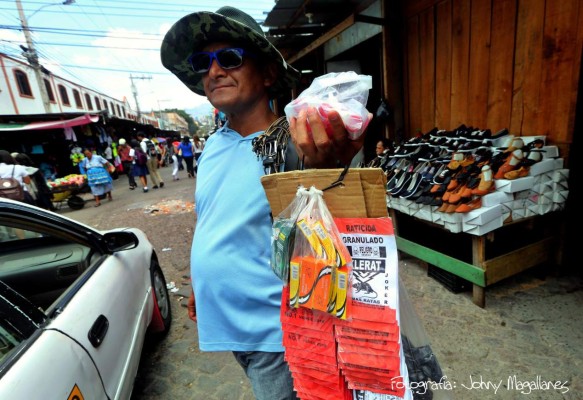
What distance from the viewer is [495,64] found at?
334 cm

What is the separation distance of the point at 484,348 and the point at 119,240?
294 centimetres

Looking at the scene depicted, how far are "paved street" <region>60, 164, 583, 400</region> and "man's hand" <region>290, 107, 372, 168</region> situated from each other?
66.2 inches

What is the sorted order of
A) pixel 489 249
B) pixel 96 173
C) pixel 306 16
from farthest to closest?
pixel 96 173 < pixel 306 16 < pixel 489 249

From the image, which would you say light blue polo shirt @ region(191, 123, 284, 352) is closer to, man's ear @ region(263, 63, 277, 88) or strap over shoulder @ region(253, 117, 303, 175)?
strap over shoulder @ region(253, 117, 303, 175)

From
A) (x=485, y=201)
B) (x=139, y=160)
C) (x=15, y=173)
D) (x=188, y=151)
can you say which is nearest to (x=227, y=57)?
(x=485, y=201)

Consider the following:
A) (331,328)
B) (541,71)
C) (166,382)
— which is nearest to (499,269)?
(541,71)

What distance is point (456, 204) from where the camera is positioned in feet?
9.00

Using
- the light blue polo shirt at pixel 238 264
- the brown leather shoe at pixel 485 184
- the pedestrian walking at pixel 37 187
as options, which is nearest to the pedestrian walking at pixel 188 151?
the pedestrian walking at pixel 37 187

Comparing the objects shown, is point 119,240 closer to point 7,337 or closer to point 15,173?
point 7,337

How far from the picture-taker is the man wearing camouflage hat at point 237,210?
44.6 inches

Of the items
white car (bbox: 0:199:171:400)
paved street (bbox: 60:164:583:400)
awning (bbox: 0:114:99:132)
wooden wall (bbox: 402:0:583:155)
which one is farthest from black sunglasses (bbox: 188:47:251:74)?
awning (bbox: 0:114:99:132)

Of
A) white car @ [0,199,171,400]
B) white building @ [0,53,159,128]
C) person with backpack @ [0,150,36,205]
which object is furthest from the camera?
white building @ [0,53,159,128]

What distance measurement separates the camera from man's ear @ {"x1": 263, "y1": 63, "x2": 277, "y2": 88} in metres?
1.32

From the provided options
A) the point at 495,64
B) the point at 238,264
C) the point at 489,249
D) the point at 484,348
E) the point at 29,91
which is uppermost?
the point at 29,91
